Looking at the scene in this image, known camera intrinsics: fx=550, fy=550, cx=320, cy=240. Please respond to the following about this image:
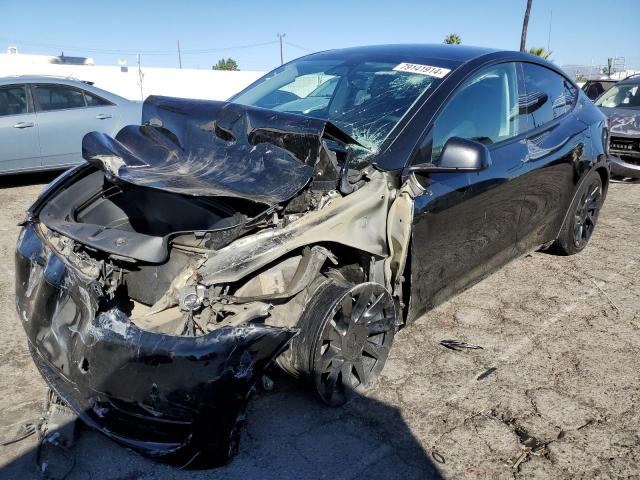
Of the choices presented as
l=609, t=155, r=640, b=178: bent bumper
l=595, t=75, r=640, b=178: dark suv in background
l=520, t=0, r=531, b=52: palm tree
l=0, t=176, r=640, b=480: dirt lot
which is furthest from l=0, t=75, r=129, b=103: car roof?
l=520, t=0, r=531, b=52: palm tree

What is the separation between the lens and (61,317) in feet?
7.83

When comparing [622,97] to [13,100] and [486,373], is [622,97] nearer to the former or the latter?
[486,373]

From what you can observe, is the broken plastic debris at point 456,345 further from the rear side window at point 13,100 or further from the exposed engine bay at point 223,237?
the rear side window at point 13,100

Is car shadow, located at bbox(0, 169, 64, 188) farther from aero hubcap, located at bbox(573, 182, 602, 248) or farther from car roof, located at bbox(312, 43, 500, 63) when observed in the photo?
aero hubcap, located at bbox(573, 182, 602, 248)

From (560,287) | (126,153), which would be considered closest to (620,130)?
(560,287)

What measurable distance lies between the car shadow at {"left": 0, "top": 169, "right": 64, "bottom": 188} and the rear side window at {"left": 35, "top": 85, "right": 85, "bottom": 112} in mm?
977

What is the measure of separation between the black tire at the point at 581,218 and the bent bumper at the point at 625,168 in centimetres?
358

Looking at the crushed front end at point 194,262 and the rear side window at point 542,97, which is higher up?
the rear side window at point 542,97

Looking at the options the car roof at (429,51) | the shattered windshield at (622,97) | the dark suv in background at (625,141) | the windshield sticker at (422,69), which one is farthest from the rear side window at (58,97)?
the shattered windshield at (622,97)

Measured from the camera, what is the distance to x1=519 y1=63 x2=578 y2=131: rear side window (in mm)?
3775

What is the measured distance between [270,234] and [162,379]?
0.73 metres

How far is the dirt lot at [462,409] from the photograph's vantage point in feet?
7.79

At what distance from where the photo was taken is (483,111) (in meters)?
3.37

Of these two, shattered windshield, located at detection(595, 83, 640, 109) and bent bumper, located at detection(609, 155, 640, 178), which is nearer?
bent bumper, located at detection(609, 155, 640, 178)
